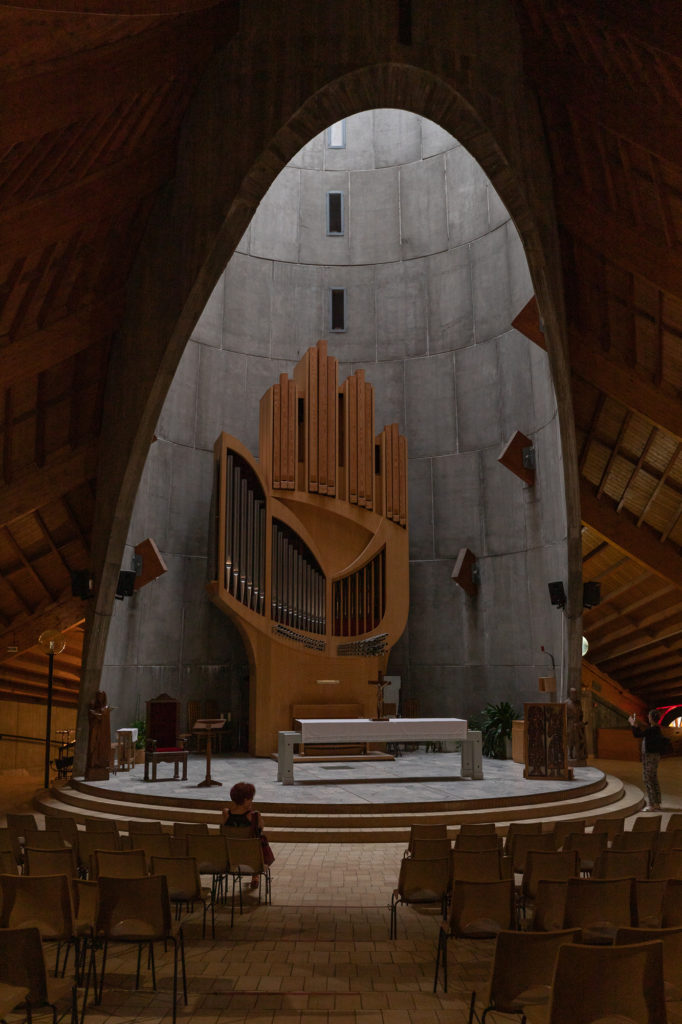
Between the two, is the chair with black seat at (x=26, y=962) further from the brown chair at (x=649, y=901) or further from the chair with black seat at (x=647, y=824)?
the chair with black seat at (x=647, y=824)

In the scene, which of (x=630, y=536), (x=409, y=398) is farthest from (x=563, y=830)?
(x=409, y=398)

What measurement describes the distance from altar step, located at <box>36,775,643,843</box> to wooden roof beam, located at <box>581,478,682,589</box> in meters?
5.76

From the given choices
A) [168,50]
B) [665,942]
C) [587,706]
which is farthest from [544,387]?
[665,942]

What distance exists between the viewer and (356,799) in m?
9.96

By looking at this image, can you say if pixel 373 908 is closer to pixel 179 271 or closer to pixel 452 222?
pixel 179 271

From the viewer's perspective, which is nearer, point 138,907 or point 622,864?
point 138,907

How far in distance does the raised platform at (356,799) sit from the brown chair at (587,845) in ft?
10.9

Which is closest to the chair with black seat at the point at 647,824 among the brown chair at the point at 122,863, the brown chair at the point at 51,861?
the brown chair at the point at 122,863

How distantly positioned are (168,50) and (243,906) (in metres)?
8.04

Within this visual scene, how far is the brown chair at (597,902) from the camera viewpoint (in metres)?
4.31

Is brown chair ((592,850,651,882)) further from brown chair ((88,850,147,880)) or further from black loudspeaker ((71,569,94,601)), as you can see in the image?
black loudspeaker ((71,569,94,601))

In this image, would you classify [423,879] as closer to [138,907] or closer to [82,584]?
[138,907]

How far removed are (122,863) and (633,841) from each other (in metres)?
3.50

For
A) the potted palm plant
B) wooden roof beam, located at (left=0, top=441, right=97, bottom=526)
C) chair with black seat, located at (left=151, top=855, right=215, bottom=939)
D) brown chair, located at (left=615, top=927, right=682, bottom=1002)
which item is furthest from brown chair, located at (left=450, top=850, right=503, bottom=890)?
the potted palm plant
